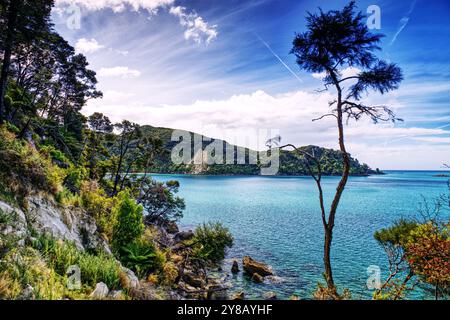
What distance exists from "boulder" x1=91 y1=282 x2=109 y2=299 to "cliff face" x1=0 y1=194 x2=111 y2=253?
1.84m

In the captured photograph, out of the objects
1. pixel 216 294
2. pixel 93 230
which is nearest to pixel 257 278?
pixel 216 294

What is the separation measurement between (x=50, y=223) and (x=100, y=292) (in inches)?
121

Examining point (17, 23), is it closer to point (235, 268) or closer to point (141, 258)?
point (141, 258)

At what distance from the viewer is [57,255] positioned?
5.46m

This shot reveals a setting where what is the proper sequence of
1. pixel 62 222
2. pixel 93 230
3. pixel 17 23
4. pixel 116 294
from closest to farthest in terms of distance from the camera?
pixel 116 294, pixel 62 222, pixel 93 230, pixel 17 23

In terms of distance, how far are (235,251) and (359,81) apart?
65.2ft

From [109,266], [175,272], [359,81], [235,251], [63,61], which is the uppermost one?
[63,61]

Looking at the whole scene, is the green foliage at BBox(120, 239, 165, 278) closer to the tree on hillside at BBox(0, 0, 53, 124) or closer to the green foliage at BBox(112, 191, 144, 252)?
the green foliage at BBox(112, 191, 144, 252)

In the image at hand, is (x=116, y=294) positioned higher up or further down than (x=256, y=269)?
higher up

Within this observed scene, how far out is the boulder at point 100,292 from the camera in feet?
15.9

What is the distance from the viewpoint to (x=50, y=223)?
22.0 feet
